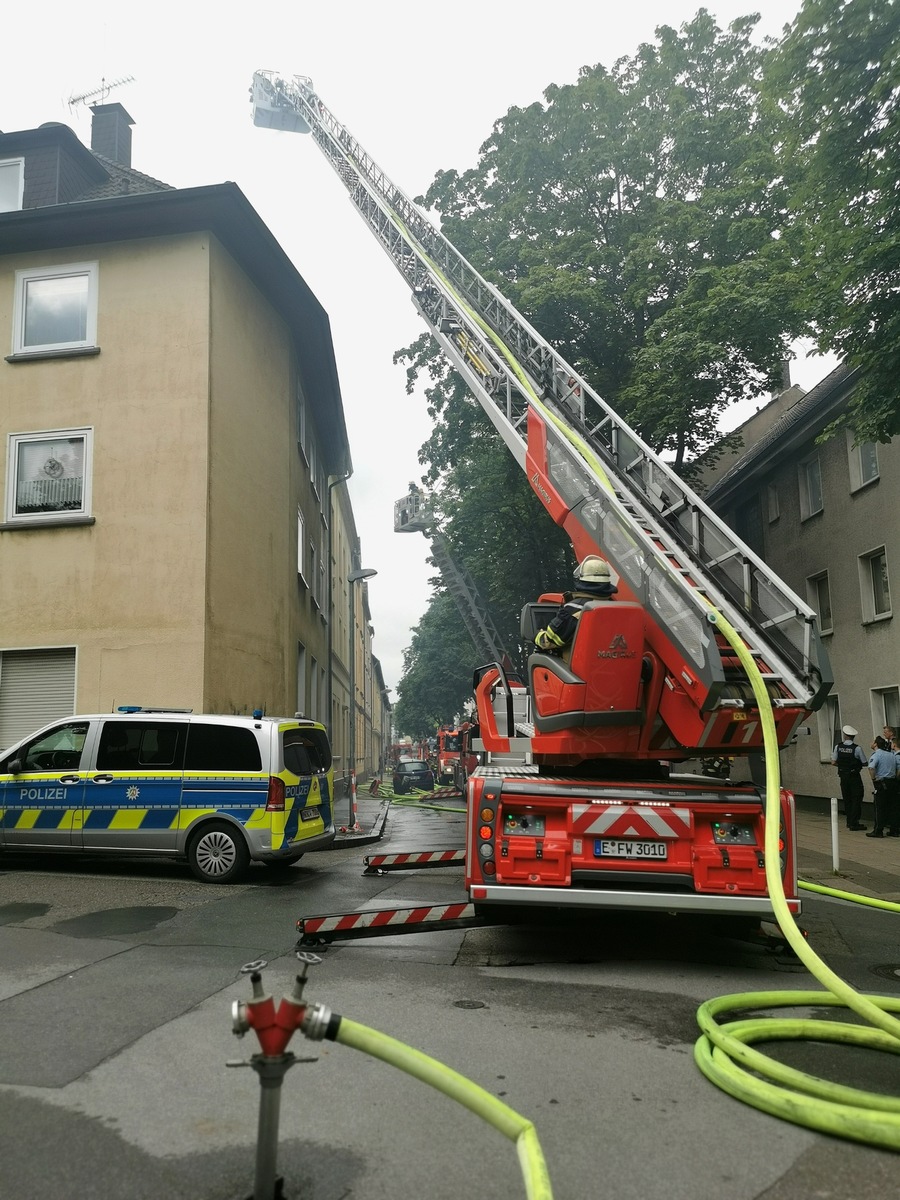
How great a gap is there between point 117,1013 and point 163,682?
29.2 ft

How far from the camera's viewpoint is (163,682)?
1359cm

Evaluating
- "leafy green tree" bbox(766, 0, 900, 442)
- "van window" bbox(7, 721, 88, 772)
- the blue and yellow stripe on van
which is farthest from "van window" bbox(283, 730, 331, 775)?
"leafy green tree" bbox(766, 0, 900, 442)

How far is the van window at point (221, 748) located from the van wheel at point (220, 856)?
65cm

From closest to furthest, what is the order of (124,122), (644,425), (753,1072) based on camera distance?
(753,1072), (644,425), (124,122)

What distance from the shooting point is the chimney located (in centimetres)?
2064

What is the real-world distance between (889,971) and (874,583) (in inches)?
572

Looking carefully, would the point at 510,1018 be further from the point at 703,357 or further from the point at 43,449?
the point at 703,357

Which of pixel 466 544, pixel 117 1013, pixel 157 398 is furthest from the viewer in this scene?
pixel 466 544

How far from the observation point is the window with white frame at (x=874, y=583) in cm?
1905

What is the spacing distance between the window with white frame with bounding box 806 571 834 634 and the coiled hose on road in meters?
16.6

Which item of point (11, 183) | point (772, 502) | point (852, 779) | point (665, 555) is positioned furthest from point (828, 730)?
point (11, 183)

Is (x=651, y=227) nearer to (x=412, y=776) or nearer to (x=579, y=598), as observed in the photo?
(x=579, y=598)

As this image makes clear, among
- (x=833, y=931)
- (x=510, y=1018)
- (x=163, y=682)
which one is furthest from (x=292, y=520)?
(x=510, y=1018)

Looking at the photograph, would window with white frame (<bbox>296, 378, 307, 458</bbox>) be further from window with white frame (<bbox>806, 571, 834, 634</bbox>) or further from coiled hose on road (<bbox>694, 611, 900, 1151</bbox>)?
coiled hose on road (<bbox>694, 611, 900, 1151</bbox>)
